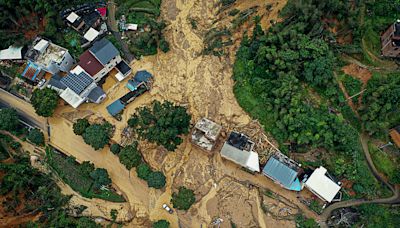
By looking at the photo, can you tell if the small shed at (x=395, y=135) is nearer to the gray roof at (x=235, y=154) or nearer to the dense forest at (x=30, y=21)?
the gray roof at (x=235, y=154)

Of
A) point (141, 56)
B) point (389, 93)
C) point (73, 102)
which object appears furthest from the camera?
point (141, 56)

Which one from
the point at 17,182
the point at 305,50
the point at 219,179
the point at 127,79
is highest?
the point at 305,50

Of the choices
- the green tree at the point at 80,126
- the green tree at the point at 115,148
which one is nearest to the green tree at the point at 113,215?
the green tree at the point at 115,148

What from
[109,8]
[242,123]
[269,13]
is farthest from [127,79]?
[269,13]

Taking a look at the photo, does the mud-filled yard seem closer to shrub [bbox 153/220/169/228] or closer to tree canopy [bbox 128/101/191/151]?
shrub [bbox 153/220/169/228]

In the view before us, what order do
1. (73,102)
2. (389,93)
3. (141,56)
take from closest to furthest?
(389,93), (73,102), (141,56)

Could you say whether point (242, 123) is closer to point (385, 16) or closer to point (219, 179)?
point (219, 179)

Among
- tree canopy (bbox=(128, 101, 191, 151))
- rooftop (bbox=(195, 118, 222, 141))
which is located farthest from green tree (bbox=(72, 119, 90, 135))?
rooftop (bbox=(195, 118, 222, 141))
